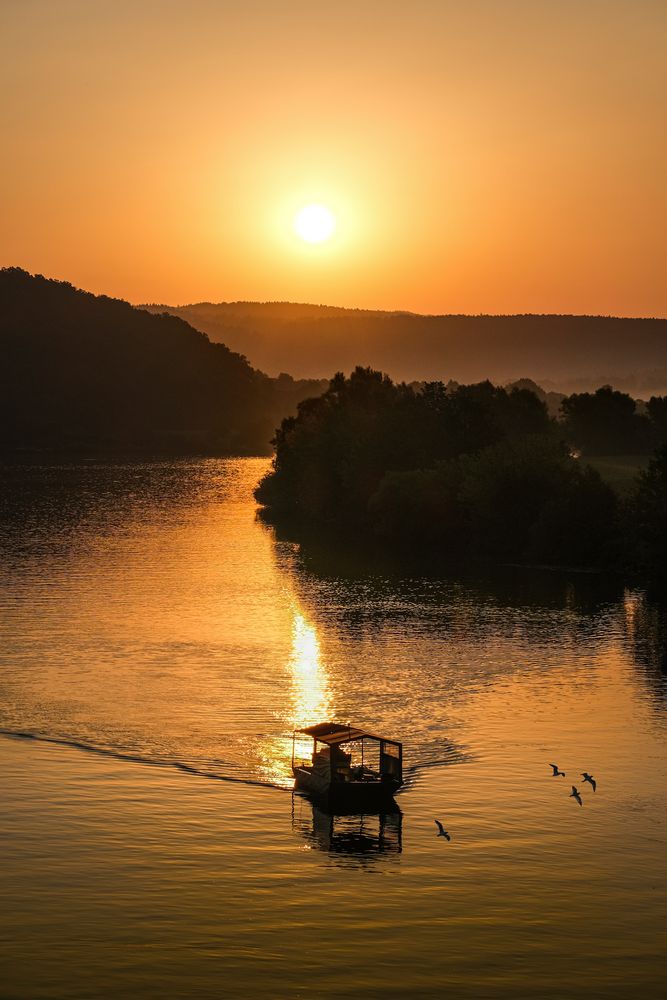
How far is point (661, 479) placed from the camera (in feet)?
379

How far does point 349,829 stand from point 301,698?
1904cm

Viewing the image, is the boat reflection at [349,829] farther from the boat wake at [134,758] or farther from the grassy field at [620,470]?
the grassy field at [620,470]

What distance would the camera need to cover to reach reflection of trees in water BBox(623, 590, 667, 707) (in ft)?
250

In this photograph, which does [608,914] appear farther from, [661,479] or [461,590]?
[661,479]

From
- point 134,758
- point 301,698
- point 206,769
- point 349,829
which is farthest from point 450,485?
point 349,829

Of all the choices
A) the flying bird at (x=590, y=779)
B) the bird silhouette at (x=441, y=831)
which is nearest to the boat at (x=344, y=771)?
the bird silhouette at (x=441, y=831)

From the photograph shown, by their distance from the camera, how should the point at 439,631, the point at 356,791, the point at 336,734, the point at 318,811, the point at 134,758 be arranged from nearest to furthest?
the point at 356,791 < the point at 318,811 < the point at 336,734 < the point at 134,758 < the point at 439,631

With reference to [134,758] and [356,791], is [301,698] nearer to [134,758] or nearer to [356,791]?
[134,758]

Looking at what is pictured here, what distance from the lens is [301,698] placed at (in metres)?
71.6

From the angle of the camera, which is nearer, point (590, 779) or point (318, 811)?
point (318, 811)

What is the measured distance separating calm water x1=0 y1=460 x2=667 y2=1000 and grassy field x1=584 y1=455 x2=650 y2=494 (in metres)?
41.3

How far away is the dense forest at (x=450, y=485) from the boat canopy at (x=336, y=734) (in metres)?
61.4

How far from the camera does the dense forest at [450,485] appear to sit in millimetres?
121250

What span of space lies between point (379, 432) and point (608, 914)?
11542 centimetres
